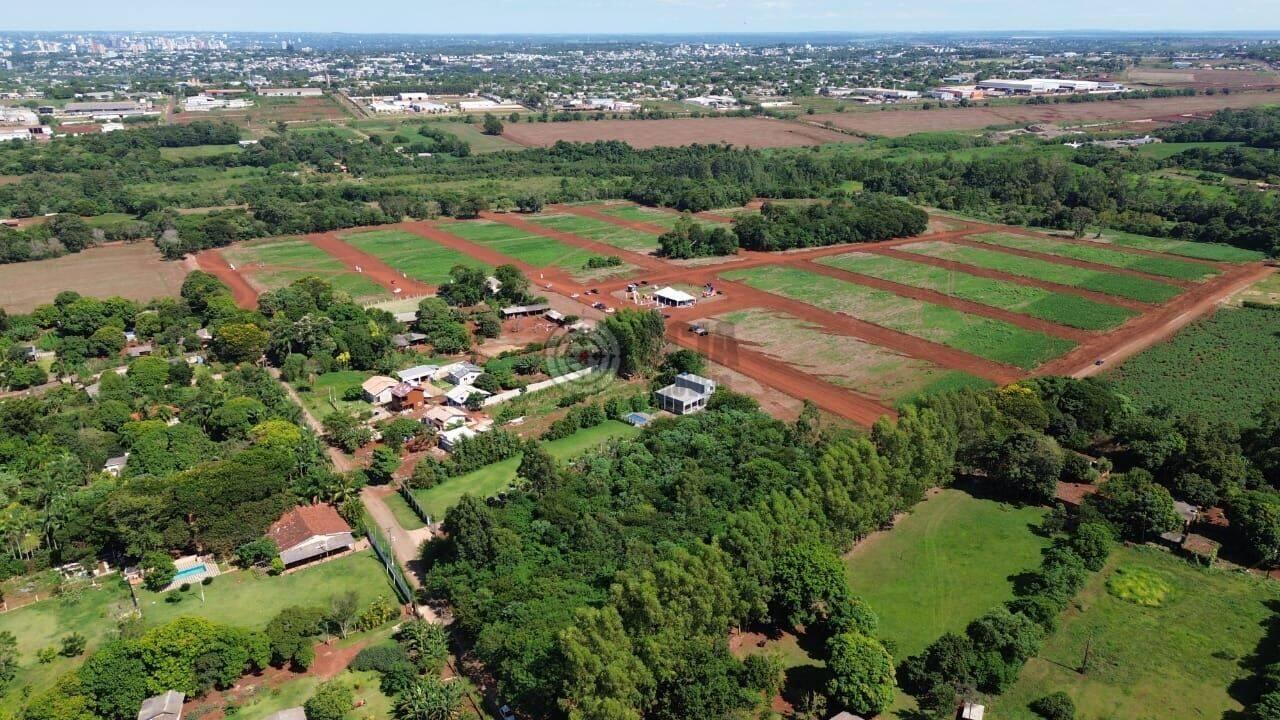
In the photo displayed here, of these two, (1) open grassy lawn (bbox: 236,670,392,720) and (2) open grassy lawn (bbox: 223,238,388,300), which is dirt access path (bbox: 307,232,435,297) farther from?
(1) open grassy lawn (bbox: 236,670,392,720)

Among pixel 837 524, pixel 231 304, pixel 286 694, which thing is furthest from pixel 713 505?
pixel 231 304

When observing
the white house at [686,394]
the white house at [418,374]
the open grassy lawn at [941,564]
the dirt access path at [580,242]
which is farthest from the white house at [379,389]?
the dirt access path at [580,242]

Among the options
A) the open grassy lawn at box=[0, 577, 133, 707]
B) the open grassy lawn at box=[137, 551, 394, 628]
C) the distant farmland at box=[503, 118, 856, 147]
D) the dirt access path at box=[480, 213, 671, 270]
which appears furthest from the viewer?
the distant farmland at box=[503, 118, 856, 147]

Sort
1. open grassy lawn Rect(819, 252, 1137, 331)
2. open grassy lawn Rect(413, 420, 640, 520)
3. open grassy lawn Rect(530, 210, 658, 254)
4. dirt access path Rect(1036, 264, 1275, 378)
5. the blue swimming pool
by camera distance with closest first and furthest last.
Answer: the blue swimming pool, open grassy lawn Rect(413, 420, 640, 520), dirt access path Rect(1036, 264, 1275, 378), open grassy lawn Rect(819, 252, 1137, 331), open grassy lawn Rect(530, 210, 658, 254)

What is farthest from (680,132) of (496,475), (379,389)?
(496,475)

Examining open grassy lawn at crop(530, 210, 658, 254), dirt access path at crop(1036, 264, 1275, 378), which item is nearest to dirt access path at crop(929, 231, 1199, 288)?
dirt access path at crop(1036, 264, 1275, 378)

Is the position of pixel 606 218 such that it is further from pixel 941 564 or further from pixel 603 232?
pixel 941 564
